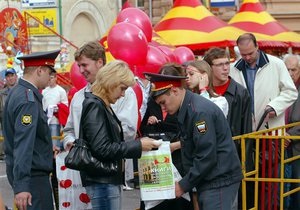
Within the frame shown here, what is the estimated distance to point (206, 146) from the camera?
231 inches

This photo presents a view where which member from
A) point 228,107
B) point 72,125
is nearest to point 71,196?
point 72,125

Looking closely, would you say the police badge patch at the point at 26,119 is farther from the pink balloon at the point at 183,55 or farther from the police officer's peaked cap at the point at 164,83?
the pink balloon at the point at 183,55

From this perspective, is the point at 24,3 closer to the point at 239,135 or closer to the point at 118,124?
the point at 239,135

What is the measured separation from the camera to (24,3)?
28.7 metres

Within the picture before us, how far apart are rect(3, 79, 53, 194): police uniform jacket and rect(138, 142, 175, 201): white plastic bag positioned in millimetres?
747

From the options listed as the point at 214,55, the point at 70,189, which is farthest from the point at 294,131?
the point at 70,189

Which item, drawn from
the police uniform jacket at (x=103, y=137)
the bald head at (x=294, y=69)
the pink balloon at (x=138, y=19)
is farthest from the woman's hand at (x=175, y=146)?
the pink balloon at (x=138, y=19)

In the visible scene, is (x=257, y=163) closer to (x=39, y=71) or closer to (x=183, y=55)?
(x=39, y=71)

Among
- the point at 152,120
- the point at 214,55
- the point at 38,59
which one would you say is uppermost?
the point at 38,59

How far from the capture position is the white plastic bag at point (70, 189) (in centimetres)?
743

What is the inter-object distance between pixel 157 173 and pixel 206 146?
23.0 inches

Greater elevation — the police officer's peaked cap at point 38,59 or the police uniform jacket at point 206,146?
the police officer's peaked cap at point 38,59

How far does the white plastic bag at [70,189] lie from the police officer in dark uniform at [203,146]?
1522mm

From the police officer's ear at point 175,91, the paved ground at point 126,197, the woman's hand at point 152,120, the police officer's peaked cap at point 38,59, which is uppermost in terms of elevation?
the police officer's peaked cap at point 38,59
